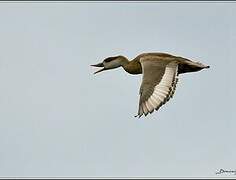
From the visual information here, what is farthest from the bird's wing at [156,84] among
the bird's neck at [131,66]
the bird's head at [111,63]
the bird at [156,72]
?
the bird's head at [111,63]

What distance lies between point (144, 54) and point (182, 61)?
872 millimetres

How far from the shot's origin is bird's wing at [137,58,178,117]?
50.0ft

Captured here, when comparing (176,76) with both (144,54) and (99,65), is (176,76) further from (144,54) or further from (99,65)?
(99,65)

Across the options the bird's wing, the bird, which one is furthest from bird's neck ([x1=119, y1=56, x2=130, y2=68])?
the bird's wing

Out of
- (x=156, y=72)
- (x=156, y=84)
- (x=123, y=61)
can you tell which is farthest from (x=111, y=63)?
(x=156, y=84)

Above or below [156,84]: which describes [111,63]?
above

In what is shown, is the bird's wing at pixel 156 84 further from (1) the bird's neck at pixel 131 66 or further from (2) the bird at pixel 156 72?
(1) the bird's neck at pixel 131 66

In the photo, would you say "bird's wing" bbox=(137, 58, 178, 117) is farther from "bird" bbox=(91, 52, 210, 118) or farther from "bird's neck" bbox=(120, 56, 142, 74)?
"bird's neck" bbox=(120, 56, 142, 74)

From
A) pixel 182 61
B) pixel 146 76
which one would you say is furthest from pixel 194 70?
pixel 146 76

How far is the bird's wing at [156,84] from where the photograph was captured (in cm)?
1523

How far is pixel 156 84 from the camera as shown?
15.7 meters

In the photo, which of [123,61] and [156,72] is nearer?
[156,72]

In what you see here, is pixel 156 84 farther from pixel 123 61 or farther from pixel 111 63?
pixel 111 63

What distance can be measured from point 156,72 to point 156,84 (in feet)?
1.57
